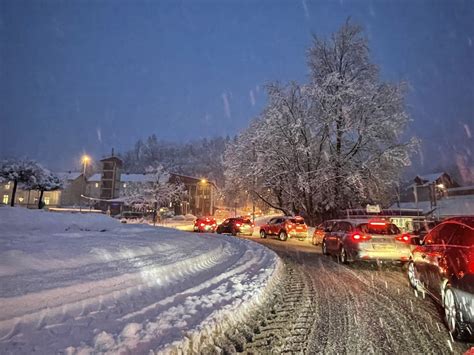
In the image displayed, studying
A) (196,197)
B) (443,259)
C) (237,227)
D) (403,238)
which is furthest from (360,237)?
(196,197)

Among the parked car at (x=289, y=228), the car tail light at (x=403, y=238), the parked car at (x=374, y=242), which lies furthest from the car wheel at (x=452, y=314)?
the parked car at (x=289, y=228)

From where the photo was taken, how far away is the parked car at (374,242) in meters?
→ 10.8

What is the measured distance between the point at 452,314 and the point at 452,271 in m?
0.63

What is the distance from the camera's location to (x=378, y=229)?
11297 millimetres

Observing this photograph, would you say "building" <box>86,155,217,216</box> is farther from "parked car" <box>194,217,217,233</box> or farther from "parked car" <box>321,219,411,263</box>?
"parked car" <box>321,219,411,263</box>

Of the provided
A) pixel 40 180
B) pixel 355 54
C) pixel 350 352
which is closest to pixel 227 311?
pixel 350 352

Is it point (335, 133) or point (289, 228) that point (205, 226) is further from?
point (335, 133)

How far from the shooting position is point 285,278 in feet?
32.1

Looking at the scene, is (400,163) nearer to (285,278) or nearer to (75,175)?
(285,278)

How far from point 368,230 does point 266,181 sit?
23.8 metres

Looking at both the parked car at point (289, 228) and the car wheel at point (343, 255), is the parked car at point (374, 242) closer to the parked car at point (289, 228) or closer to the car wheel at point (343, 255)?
the car wheel at point (343, 255)

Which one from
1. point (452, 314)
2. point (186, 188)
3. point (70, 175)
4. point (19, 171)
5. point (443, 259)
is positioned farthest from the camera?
point (70, 175)

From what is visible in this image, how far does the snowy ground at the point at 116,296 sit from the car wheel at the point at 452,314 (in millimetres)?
3177

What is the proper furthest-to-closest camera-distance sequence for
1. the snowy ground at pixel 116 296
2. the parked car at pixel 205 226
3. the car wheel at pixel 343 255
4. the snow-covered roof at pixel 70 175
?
the snow-covered roof at pixel 70 175 < the parked car at pixel 205 226 < the car wheel at pixel 343 255 < the snowy ground at pixel 116 296
